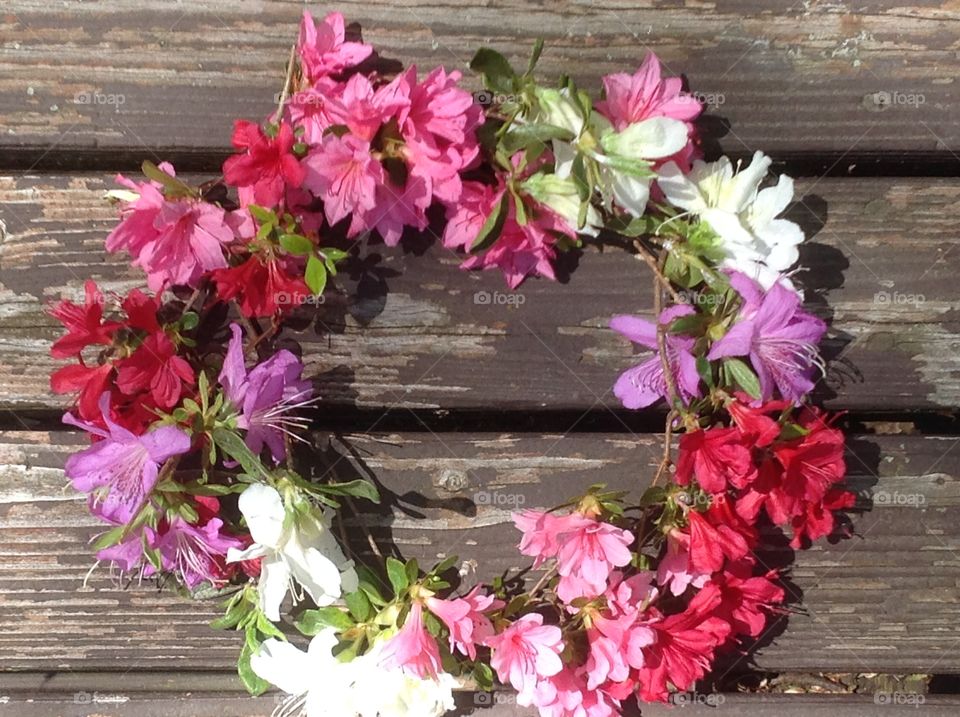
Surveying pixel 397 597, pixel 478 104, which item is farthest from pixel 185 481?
pixel 478 104

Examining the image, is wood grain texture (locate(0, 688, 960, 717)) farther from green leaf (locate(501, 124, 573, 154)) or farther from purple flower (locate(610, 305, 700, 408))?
green leaf (locate(501, 124, 573, 154))

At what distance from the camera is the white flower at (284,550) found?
1067mm

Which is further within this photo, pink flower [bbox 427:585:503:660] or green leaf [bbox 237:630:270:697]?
green leaf [bbox 237:630:270:697]

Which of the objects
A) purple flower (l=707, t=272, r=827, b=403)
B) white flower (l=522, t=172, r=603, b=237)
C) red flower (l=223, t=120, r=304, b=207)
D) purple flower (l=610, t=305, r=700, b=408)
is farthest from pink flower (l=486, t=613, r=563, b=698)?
red flower (l=223, t=120, r=304, b=207)

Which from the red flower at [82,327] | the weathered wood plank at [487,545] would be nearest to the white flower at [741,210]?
the weathered wood plank at [487,545]

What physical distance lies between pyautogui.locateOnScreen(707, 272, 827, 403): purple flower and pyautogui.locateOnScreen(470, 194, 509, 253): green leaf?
0.34m

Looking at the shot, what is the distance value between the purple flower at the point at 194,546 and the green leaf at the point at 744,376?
2.56 feet

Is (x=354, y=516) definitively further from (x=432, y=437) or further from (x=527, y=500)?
(x=527, y=500)

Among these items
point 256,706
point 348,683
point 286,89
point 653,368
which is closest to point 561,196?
point 653,368

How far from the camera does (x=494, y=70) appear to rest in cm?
110

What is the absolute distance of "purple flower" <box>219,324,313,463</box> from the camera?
112 centimetres

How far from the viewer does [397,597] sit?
3.97 feet

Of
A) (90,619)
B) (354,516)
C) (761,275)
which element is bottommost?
(90,619)

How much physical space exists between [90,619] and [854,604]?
1331 millimetres
